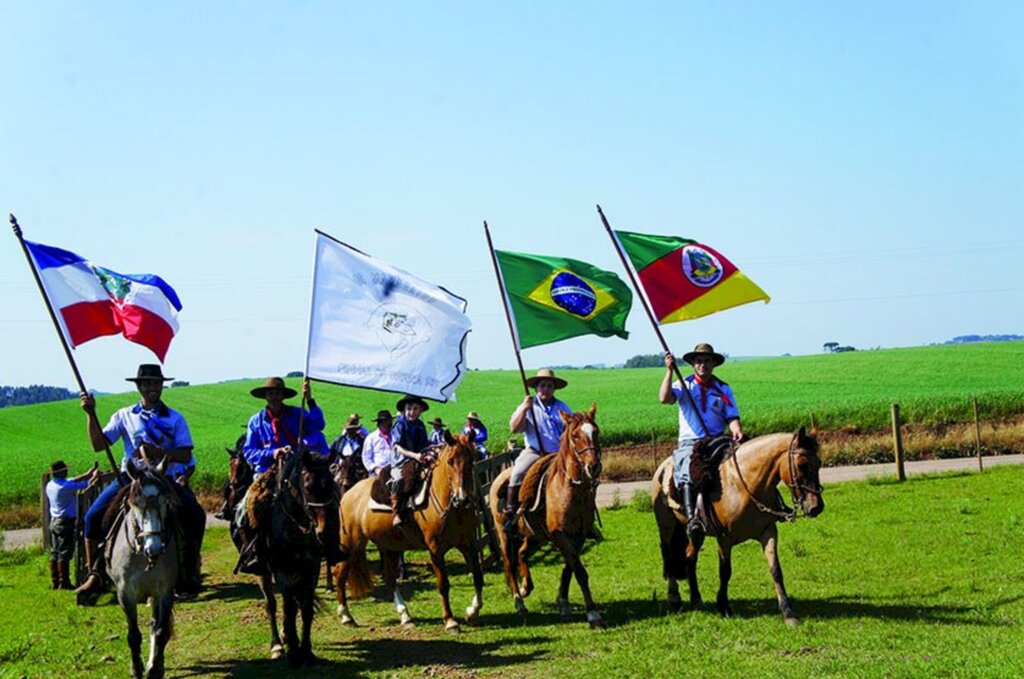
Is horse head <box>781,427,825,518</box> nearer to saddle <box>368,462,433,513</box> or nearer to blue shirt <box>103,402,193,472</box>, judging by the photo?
saddle <box>368,462,433,513</box>

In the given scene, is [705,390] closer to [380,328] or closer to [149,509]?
[380,328]

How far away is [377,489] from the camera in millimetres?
13266

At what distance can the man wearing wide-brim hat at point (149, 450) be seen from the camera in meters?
10.5

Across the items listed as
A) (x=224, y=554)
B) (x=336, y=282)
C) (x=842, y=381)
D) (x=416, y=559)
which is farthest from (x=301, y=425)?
(x=842, y=381)

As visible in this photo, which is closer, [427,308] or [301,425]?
[301,425]

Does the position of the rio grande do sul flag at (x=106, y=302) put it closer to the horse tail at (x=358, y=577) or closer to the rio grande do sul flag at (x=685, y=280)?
the horse tail at (x=358, y=577)

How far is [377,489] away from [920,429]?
29016mm

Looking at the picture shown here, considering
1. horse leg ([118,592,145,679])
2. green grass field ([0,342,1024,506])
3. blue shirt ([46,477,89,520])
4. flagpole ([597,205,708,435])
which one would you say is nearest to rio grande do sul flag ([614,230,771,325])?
flagpole ([597,205,708,435])

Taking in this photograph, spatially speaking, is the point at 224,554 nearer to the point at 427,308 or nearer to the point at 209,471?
the point at 427,308

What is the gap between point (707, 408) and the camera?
40.2ft

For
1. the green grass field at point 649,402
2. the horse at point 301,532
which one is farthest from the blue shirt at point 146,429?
the green grass field at point 649,402

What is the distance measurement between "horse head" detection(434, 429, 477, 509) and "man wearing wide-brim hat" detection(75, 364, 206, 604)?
8.55 ft

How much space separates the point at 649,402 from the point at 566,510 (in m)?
45.8

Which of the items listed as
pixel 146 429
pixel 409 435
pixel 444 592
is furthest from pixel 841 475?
pixel 146 429
